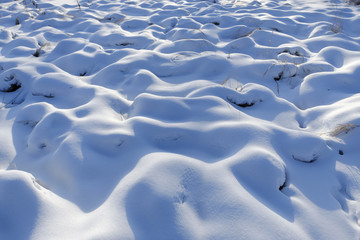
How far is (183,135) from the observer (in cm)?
164

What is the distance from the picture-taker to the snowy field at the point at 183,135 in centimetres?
115

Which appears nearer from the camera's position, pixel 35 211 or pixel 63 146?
pixel 35 211

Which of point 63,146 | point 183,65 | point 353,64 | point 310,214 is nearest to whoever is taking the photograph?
point 310,214

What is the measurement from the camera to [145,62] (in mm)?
2602

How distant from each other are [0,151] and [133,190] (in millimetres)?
983

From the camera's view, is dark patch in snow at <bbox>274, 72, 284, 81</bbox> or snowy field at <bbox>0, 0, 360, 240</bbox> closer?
snowy field at <bbox>0, 0, 360, 240</bbox>

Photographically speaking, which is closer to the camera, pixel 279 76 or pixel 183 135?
pixel 183 135

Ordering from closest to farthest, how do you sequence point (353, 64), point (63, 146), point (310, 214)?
point (310, 214) < point (63, 146) < point (353, 64)

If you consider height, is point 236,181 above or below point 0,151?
above

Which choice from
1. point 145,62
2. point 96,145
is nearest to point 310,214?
point 96,145

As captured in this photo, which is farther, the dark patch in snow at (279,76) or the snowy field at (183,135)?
the dark patch in snow at (279,76)

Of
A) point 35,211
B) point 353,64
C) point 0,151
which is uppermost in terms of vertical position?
point 353,64

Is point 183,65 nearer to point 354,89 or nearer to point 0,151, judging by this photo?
point 354,89

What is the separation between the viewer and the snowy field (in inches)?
45.2
